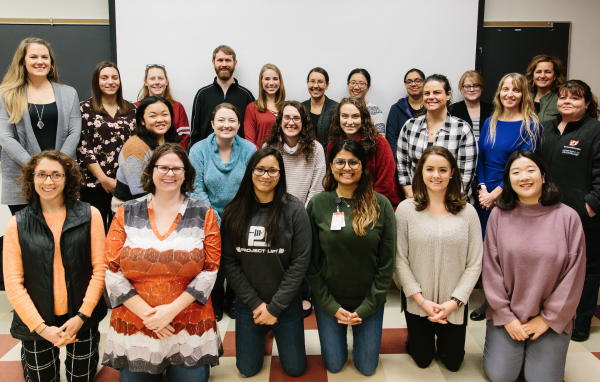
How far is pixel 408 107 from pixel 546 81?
1.08m

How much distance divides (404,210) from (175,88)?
269 centimetres

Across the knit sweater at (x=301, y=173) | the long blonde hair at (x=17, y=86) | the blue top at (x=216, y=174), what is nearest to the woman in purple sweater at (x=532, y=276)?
the knit sweater at (x=301, y=173)

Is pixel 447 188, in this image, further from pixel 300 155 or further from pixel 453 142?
pixel 300 155

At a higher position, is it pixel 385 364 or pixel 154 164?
pixel 154 164

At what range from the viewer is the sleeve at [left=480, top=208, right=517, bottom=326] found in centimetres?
211

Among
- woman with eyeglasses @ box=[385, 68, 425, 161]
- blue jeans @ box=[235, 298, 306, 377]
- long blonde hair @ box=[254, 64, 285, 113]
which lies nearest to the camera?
blue jeans @ box=[235, 298, 306, 377]

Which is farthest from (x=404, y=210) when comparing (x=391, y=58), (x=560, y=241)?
(x=391, y=58)

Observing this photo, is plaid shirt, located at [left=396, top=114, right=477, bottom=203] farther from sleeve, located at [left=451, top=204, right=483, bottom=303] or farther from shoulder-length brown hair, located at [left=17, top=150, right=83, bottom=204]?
shoulder-length brown hair, located at [left=17, top=150, right=83, bottom=204]

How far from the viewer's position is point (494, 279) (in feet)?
7.06

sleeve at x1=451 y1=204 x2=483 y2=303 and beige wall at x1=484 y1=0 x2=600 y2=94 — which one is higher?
beige wall at x1=484 y1=0 x2=600 y2=94

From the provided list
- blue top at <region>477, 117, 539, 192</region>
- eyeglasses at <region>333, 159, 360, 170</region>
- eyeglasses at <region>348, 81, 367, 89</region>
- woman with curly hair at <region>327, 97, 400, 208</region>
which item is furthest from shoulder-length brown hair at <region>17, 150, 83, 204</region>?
blue top at <region>477, 117, 539, 192</region>

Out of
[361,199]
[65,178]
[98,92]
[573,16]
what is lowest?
[361,199]

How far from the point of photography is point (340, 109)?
2.77 m

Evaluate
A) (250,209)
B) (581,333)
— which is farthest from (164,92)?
(581,333)
